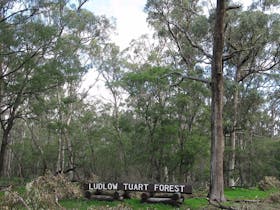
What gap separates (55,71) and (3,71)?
3280mm

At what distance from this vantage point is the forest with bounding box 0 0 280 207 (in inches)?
624

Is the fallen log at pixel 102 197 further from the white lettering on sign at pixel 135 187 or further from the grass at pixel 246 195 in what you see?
the grass at pixel 246 195

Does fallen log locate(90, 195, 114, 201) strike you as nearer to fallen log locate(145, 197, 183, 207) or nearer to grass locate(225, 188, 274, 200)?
fallen log locate(145, 197, 183, 207)

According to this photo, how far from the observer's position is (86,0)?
23375 mm

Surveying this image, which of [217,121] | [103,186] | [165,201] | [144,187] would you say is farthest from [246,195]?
[103,186]

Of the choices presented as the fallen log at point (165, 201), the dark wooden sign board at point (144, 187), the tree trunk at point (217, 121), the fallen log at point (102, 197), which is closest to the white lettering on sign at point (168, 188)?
the dark wooden sign board at point (144, 187)

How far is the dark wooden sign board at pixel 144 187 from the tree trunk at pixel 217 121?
115 cm

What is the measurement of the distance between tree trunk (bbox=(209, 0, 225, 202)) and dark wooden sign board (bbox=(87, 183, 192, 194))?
1.15 m

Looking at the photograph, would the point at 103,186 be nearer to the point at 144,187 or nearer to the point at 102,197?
the point at 102,197

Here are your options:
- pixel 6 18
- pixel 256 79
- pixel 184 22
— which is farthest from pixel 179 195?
pixel 256 79

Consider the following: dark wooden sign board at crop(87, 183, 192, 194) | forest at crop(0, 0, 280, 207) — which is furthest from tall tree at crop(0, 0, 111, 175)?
dark wooden sign board at crop(87, 183, 192, 194)

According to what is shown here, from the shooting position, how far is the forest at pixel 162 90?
15.9m

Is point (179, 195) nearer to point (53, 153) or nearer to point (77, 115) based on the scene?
point (77, 115)

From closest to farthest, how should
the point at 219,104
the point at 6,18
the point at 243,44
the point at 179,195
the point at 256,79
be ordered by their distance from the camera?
the point at 179,195
the point at 219,104
the point at 6,18
the point at 243,44
the point at 256,79
